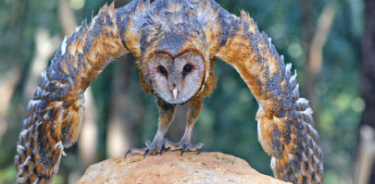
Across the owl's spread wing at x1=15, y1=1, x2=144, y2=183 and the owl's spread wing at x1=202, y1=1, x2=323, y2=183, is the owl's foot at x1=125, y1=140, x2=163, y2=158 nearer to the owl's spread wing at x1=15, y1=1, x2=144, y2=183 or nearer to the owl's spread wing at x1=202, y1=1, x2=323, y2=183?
the owl's spread wing at x1=15, y1=1, x2=144, y2=183

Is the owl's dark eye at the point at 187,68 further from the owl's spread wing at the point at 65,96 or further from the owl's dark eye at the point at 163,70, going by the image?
the owl's spread wing at the point at 65,96

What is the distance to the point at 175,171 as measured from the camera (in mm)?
2904

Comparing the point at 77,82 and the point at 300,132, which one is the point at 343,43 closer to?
the point at 300,132

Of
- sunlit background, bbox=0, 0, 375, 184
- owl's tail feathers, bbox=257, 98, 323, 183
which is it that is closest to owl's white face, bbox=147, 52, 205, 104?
owl's tail feathers, bbox=257, 98, 323, 183

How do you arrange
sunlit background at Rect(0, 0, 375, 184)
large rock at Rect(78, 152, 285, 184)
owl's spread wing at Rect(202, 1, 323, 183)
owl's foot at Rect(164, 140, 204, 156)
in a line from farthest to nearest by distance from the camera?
sunlit background at Rect(0, 0, 375, 184)
owl's foot at Rect(164, 140, 204, 156)
owl's spread wing at Rect(202, 1, 323, 183)
large rock at Rect(78, 152, 285, 184)

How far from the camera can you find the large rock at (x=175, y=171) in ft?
9.08

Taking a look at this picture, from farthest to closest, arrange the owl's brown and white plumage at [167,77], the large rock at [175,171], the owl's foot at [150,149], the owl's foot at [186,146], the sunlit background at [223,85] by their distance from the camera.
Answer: the sunlit background at [223,85], the owl's foot at [186,146], the owl's foot at [150,149], the owl's brown and white plumage at [167,77], the large rock at [175,171]

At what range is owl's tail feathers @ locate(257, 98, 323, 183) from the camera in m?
3.95

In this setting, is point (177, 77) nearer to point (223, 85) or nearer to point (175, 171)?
point (175, 171)

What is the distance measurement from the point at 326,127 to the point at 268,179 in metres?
13.6

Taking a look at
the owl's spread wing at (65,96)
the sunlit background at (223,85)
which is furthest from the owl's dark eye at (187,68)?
the sunlit background at (223,85)

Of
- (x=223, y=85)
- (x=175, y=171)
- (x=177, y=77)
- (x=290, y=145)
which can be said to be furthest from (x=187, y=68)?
(x=223, y=85)

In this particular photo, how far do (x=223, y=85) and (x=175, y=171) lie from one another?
8.42 metres

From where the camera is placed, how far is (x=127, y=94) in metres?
8.48
